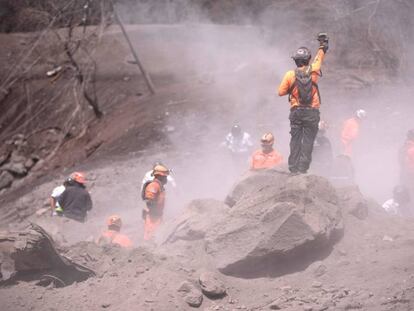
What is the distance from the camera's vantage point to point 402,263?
15.1ft

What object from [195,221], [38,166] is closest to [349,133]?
[195,221]

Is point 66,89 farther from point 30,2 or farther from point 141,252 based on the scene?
point 141,252

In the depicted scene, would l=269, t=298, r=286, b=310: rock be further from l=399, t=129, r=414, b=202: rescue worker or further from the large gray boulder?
l=399, t=129, r=414, b=202: rescue worker

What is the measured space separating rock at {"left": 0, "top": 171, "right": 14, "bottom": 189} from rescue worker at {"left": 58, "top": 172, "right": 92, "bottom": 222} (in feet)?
23.8

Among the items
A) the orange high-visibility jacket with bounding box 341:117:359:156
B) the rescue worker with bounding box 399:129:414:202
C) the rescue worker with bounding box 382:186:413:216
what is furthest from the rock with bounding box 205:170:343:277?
the orange high-visibility jacket with bounding box 341:117:359:156

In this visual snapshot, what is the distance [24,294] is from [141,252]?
1.16 metres

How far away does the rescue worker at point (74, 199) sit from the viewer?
7.65 meters

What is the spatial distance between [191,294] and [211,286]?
8.2 inches

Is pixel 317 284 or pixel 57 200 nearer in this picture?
pixel 317 284

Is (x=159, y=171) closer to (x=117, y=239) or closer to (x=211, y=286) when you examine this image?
(x=117, y=239)

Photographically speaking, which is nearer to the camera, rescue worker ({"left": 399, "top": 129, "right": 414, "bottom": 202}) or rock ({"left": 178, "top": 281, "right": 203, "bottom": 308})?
rock ({"left": 178, "top": 281, "right": 203, "bottom": 308})

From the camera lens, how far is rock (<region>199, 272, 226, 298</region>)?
4805mm

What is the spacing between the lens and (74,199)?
7664 millimetres

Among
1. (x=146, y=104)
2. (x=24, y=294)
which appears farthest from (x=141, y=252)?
(x=146, y=104)
